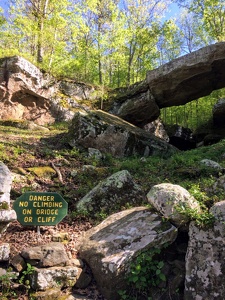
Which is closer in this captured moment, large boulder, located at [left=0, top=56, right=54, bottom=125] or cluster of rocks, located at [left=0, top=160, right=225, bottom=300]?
cluster of rocks, located at [left=0, top=160, right=225, bottom=300]

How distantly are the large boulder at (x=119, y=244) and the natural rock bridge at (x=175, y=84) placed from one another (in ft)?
29.7

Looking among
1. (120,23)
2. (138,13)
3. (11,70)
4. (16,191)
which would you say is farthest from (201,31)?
(16,191)

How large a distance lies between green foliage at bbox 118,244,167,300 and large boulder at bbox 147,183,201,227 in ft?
1.76

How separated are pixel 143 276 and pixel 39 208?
1.91m

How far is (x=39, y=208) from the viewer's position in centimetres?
427

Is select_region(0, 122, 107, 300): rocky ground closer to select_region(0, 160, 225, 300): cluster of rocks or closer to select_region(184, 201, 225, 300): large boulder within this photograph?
select_region(0, 160, 225, 300): cluster of rocks

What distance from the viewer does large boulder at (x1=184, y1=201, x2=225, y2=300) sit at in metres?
3.21

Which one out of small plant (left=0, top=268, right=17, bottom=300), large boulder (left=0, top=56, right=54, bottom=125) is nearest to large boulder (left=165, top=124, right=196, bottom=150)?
large boulder (left=0, top=56, right=54, bottom=125)

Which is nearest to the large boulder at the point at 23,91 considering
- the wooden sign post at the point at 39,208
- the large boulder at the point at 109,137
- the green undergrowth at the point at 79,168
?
the green undergrowth at the point at 79,168

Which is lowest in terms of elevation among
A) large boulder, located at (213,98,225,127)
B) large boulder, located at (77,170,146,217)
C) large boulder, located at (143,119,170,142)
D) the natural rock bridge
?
large boulder, located at (77,170,146,217)

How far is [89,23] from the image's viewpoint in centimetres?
2177

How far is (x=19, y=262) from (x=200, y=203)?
2692mm

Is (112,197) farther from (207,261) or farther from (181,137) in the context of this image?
(181,137)

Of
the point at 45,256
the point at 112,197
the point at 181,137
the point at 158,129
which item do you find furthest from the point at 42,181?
the point at 181,137
